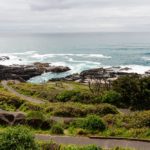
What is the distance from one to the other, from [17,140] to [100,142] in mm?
6299

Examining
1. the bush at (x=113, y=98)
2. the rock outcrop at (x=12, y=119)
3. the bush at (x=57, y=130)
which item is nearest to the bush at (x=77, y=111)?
the rock outcrop at (x=12, y=119)

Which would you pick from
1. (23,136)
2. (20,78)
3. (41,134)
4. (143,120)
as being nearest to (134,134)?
(143,120)

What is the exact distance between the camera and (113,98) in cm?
4081

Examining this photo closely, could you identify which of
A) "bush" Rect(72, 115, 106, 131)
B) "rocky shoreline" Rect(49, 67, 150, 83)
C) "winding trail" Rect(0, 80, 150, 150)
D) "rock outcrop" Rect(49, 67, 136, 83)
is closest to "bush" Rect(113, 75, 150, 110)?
"bush" Rect(72, 115, 106, 131)

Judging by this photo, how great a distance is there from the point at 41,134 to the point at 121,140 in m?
4.44

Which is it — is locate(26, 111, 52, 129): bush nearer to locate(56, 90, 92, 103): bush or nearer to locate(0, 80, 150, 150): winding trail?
locate(0, 80, 150, 150): winding trail

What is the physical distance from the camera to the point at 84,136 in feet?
72.3

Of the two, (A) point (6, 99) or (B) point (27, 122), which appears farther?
(A) point (6, 99)

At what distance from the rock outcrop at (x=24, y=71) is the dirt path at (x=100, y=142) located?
60075 millimetres

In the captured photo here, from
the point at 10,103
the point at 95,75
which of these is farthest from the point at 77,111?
the point at 95,75

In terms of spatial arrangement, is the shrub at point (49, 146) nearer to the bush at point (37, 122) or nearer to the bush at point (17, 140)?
the bush at point (17, 140)

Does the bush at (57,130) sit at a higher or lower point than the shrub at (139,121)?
lower

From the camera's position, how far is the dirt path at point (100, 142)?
65.7 feet

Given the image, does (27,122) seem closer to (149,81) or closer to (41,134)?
(41,134)
